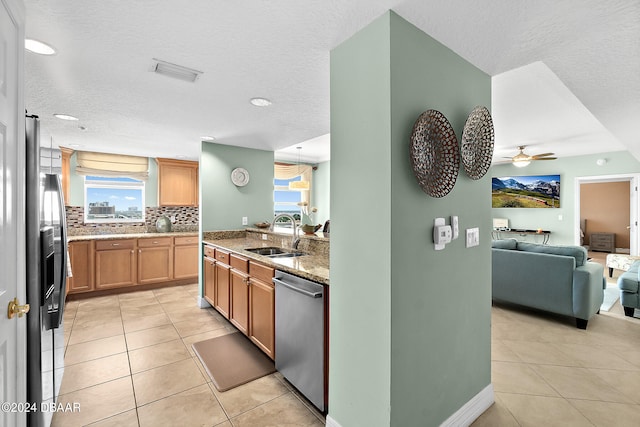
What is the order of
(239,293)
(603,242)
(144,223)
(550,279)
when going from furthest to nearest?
(603,242), (144,223), (550,279), (239,293)

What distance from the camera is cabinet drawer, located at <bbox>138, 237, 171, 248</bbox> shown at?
4668 mm

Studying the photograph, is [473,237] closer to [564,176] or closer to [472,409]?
[472,409]

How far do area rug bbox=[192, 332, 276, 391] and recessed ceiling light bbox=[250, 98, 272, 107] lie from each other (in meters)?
2.23

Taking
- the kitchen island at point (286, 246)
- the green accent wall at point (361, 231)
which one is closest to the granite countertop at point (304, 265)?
Answer: the kitchen island at point (286, 246)

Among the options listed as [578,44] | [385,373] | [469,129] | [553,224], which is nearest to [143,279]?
[385,373]

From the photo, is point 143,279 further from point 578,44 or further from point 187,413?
point 578,44

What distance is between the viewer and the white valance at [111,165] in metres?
4.63

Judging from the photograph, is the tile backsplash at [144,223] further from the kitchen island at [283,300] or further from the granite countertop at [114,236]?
the kitchen island at [283,300]

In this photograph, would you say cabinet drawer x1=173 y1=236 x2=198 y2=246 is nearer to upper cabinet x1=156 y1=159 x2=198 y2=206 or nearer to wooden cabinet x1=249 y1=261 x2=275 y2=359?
upper cabinet x1=156 y1=159 x2=198 y2=206

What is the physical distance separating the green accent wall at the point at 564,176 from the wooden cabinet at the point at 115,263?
7.69m

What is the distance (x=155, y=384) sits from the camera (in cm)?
221

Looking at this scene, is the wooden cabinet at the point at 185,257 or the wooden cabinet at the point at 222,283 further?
the wooden cabinet at the point at 185,257

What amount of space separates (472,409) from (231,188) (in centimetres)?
355

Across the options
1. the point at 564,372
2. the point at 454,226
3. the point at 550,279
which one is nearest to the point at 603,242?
the point at 550,279
